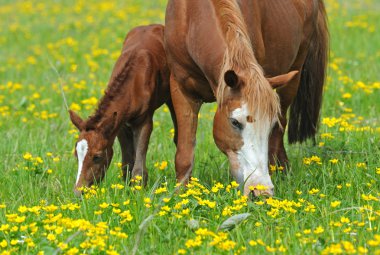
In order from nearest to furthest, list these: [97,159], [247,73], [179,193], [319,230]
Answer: [319,230] → [247,73] → [179,193] → [97,159]

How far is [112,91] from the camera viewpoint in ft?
20.7

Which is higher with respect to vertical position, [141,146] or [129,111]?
[129,111]

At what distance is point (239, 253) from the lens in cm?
429

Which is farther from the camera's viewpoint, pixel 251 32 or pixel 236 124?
pixel 251 32

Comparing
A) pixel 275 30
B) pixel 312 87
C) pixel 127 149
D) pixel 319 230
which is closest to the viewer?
pixel 319 230

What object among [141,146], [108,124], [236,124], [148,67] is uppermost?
[148,67]

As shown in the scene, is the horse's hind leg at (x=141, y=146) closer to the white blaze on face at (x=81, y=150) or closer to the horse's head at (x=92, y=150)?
the horse's head at (x=92, y=150)

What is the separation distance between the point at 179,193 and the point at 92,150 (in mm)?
863

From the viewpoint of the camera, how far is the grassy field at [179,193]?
4.49m

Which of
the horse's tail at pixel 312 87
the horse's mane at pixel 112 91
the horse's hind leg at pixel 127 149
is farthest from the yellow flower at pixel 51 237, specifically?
the horse's tail at pixel 312 87

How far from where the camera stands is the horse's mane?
6074 millimetres

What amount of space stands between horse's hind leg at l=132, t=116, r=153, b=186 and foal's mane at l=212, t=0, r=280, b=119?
1.29 m

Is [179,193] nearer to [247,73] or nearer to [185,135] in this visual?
[185,135]

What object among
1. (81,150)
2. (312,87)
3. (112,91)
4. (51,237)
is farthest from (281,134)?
(51,237)
